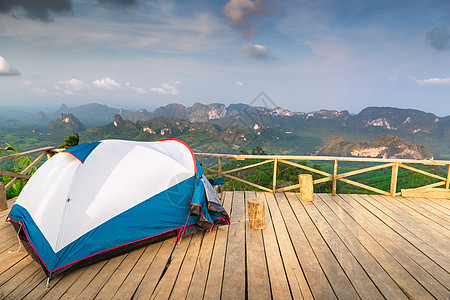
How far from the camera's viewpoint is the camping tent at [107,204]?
2457mm

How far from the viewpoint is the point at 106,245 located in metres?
2.58

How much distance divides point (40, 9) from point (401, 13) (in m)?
17.6

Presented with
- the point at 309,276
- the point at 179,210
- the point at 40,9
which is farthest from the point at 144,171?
the point at 40,9

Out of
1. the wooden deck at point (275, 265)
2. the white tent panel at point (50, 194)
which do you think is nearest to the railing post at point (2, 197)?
the wooden deck at point (275, 265)

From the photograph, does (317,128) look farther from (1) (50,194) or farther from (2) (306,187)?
(1) (50,194)

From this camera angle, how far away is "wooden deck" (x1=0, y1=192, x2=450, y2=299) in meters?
2.13

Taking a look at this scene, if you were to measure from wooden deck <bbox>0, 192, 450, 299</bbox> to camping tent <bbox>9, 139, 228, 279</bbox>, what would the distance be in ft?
0.56

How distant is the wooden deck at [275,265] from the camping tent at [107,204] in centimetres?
17

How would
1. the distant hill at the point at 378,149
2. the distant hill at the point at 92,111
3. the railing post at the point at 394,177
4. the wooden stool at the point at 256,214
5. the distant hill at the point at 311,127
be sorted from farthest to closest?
1. the distant hill at the point at 92,111
2. the distant hill at the point at 378,149
3. the distant hill at the point at 311,127
4. the railing post at the point at 394,177
5. the wooden stool at the point at 256,214

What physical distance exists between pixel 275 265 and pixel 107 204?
1.87m

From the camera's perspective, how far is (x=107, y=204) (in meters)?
2.67

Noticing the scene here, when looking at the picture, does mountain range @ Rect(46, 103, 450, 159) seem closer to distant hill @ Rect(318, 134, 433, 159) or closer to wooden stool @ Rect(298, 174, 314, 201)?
distant hill @ Rect(318, 134, 433, 159)

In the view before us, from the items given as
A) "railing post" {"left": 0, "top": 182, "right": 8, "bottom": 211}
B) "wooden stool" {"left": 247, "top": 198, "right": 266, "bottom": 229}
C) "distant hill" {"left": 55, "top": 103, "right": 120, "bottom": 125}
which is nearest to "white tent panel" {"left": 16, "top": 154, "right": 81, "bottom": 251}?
"railing post" {"left": 0, "top": 182, "right": 8, "bottom": 211}

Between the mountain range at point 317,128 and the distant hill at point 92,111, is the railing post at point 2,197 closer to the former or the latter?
the mountain range at point 317,128
